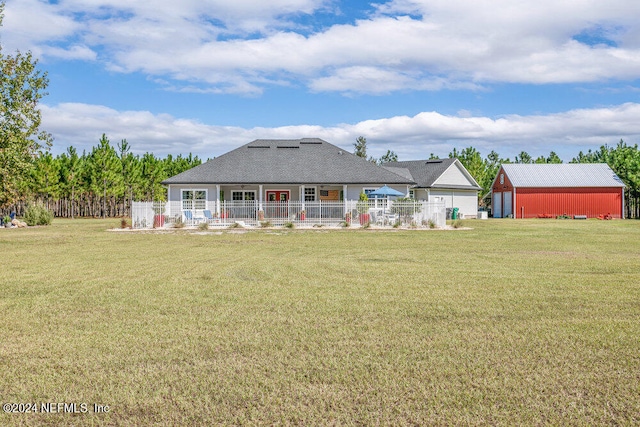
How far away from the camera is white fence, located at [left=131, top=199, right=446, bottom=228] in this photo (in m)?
31.0

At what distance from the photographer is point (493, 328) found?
6895 mm

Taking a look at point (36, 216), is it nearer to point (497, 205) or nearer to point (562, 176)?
point (497, 205)

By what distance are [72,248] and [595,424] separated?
1750cm

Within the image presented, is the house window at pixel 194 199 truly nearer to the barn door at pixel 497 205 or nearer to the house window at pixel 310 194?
the house window at pixel 310 194

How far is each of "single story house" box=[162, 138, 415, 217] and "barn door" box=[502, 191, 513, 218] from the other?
1839cm

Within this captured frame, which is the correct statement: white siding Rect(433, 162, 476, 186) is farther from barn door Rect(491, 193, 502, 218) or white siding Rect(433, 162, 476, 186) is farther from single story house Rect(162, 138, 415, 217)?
single story house Rect(162, 138, 415, 217)

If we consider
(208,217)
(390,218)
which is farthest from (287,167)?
(390,218)

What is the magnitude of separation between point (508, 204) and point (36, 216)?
128 feet

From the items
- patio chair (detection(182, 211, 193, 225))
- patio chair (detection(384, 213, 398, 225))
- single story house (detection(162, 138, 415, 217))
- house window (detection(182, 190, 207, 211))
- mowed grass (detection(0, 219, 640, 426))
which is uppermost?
single story house (detection(162, 138, 415, 217))

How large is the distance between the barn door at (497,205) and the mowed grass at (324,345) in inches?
1693

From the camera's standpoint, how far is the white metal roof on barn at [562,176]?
165 ft

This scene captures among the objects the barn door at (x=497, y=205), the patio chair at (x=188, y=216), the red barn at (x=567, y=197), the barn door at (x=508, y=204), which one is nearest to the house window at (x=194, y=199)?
the patio chair at (x=188, y=216)

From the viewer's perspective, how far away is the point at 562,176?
2030 inches

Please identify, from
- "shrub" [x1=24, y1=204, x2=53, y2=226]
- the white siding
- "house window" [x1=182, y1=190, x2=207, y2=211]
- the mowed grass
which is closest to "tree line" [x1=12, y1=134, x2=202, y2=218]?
"shrub" [x1=24, y1=204, x2=53, y2=226]
